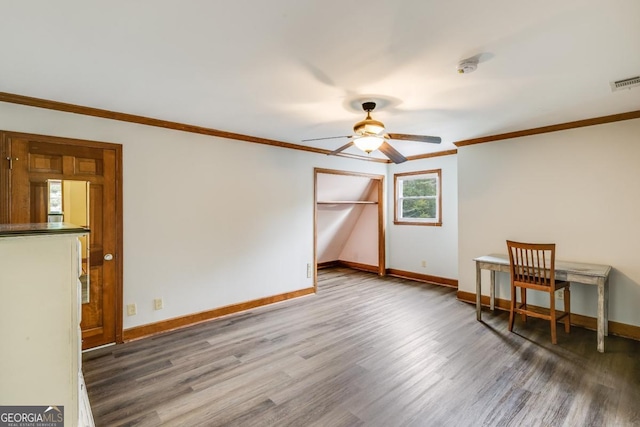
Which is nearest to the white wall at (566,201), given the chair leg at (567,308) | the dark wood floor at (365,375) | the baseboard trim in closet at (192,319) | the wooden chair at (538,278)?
the chair leg at (567,308)

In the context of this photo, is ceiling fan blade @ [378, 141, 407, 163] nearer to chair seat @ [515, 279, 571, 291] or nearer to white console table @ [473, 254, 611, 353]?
white console table @ [473, 254, 611, 353]

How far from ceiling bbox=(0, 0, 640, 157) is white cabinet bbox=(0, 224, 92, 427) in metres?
1.23

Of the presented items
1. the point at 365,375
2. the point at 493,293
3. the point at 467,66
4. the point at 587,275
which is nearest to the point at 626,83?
the point at 467,66

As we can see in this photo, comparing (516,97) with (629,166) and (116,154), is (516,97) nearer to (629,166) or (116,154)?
(629,166)

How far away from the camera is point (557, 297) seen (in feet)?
12.4

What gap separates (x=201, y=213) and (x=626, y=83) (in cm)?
427

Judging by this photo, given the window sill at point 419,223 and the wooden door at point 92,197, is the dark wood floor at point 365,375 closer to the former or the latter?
the wooden door at point 92,197

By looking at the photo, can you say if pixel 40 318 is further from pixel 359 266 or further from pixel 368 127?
pixel 359 266

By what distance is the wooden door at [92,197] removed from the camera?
106 inches

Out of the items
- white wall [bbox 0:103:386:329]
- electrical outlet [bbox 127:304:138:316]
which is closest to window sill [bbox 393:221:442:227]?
white wall [bbox 0:103:386:329]

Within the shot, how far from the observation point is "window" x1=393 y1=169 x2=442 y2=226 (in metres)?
5.62

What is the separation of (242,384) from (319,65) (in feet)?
8.28

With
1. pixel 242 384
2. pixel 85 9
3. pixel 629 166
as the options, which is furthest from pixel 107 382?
pixel 629 166

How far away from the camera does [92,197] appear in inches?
119
